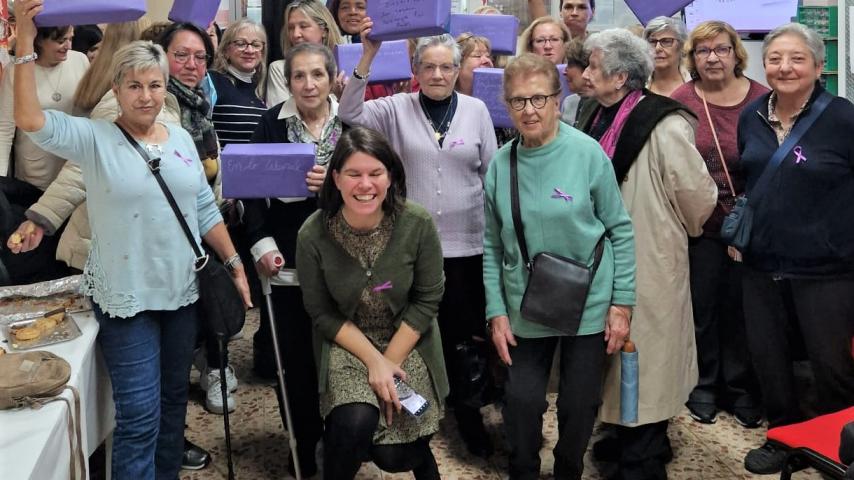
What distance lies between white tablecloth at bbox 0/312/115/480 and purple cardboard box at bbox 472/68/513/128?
1530 millimetres

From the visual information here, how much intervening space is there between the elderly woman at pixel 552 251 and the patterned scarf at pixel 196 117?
103 cm

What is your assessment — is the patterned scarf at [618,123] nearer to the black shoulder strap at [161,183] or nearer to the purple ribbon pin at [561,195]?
the purple ribbon pin at [561,195]

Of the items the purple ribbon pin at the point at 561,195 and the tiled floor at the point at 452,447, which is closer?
the purple ribbon pin at the point at 561,195

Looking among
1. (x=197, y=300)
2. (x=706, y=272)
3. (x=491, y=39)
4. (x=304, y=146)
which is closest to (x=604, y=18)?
(x=491, y=39)

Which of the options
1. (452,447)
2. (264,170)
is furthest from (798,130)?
(264,170)

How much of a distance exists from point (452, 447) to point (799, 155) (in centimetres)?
156

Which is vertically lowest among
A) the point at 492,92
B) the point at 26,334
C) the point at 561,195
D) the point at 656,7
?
the point at 26,334

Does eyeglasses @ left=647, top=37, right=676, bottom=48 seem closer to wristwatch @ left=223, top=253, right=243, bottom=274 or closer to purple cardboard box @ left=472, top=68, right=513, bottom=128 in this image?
purple cardboard box @ left=472, top=68, right=513, bottom=128

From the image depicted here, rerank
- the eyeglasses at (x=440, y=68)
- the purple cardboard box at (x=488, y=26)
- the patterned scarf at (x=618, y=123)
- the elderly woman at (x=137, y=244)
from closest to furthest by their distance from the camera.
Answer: the elderly woman at (x=137, y=244) → the patterned scarf at (x=618, y=123) → the eyeglasses at (x=440, y=68) → the purple cardboard box at (x=488, y=26)

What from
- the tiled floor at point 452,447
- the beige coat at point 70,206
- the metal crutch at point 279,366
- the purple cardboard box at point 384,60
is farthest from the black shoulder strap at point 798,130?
the beige coat at point 70,206

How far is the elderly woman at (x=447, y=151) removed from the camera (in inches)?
104

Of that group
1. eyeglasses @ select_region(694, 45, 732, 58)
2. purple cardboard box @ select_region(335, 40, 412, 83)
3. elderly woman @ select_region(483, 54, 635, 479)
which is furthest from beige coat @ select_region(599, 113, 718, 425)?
purple cardboard box @ select_region(335, 40, 412, 83)

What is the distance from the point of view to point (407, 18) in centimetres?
234

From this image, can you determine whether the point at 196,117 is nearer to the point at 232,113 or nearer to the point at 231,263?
the point at 232,113
